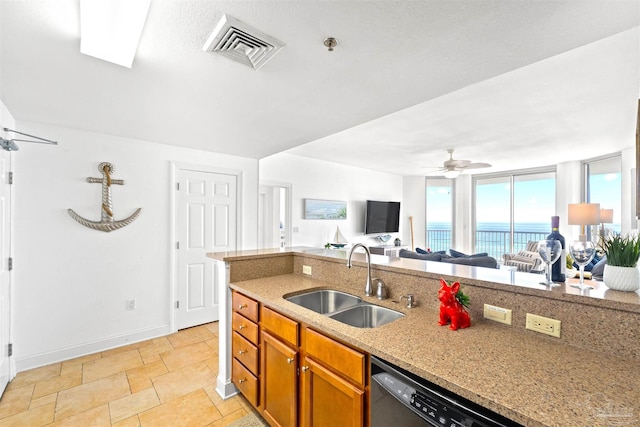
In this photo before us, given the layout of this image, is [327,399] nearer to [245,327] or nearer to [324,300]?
[324,300]

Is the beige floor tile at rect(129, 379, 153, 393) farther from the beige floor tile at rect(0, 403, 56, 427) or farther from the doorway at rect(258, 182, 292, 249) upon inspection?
the doorway at rect(258, 182, 292, 249)

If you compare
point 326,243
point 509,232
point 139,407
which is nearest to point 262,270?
point 139,407

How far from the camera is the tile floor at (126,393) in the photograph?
2.03 metres

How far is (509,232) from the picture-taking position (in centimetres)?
726

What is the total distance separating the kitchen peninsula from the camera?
2.56 feet

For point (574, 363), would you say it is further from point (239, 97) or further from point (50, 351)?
point (50, 351)

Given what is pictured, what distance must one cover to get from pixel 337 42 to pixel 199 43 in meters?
0.74

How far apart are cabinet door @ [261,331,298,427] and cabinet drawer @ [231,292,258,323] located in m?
0.16

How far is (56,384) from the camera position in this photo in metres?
2.46

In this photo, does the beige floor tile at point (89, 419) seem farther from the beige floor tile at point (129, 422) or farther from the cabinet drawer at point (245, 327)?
the cabinet drawer at point (245, 327)

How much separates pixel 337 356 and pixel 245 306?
38.6 inches

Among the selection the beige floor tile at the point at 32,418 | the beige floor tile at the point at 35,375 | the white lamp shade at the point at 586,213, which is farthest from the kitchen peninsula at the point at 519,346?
the white lamp shade at the point at 586,213

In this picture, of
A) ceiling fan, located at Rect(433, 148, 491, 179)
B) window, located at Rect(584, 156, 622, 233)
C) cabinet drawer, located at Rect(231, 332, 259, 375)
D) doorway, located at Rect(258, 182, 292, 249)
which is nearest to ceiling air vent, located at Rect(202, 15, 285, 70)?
cabinet drawer, located at Rect(231, 332, 259, 375)

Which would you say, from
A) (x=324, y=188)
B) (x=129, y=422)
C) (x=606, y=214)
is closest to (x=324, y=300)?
(x=129, y=422)
